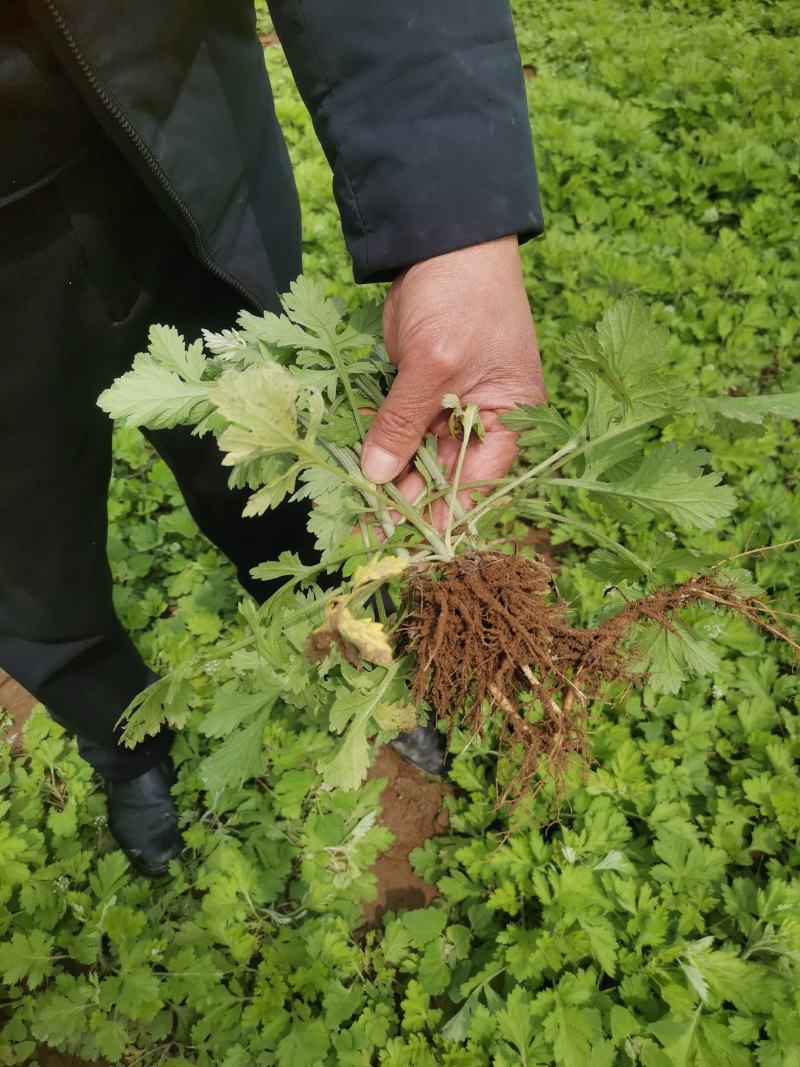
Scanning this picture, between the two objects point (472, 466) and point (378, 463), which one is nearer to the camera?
point (378, 463)

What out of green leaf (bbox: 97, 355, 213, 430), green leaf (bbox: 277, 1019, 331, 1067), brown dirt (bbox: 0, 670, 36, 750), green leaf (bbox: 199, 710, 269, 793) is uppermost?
green leaf (bbox: 97, 355, 213, 430)

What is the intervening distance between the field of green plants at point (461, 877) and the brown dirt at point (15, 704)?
0.11 m

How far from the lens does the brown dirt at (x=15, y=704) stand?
3105 mm

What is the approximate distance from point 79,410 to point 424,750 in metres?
1.83

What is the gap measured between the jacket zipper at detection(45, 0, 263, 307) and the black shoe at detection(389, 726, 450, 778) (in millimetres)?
1829

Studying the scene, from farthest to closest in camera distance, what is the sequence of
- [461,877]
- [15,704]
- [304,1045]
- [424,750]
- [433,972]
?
[15,704] → [424,750] → [461,877] → [433,972] → [304,1045]

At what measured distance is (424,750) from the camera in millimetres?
2818

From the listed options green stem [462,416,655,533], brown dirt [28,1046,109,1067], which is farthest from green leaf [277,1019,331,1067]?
green stem [462,416,655,533]

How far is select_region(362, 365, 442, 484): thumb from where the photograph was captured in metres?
1.56

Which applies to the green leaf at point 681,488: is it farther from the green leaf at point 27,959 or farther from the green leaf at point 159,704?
the green leaf at point 27,959

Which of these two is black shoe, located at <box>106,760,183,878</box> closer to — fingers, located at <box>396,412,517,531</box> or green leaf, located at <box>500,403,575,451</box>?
fingers, located at <box>396,412,517,531</box>

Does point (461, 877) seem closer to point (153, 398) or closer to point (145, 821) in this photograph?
point (145, 821)

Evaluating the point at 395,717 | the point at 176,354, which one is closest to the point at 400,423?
the point at 176,354

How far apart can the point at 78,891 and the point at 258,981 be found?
0.84m
